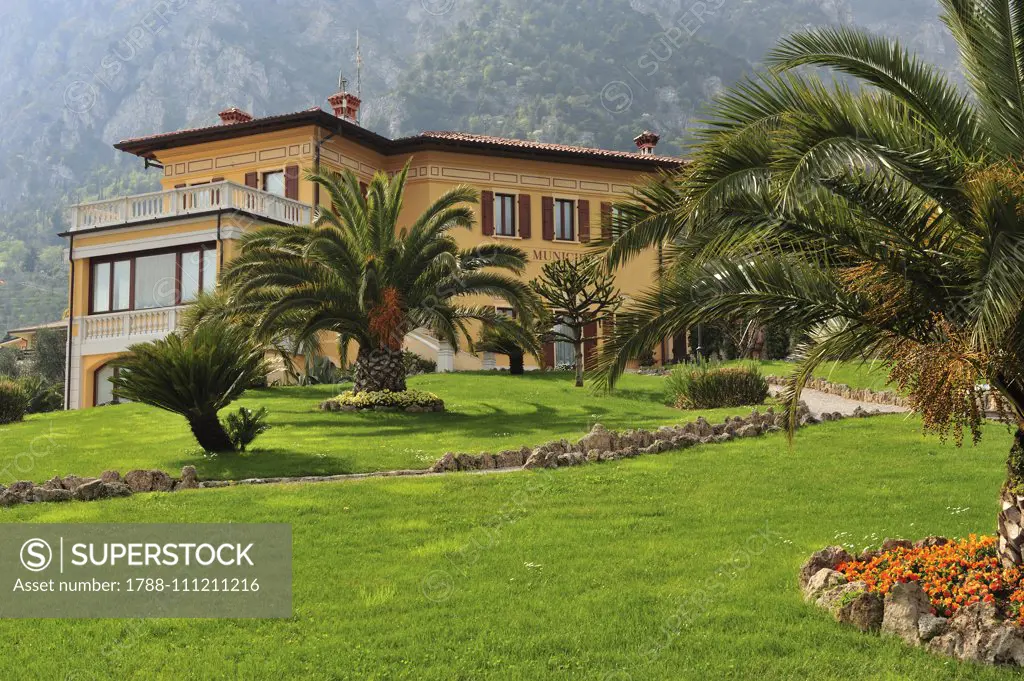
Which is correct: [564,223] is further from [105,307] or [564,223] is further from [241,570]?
[241,570]

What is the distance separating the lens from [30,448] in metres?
16.6

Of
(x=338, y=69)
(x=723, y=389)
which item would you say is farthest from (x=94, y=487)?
(x=338, y=69)

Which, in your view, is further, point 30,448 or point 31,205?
point 31,205

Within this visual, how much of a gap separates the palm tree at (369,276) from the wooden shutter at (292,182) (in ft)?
36.1

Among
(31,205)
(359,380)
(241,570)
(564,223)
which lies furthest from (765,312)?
(31,205)

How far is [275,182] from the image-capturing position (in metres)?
35.8

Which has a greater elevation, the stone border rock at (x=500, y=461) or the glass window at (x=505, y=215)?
the glass window at (x=505, y=215)

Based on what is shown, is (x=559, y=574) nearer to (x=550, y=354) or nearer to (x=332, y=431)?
(x=332, y=431)

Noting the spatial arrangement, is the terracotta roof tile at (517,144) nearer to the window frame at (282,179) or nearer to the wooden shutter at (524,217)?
the wooden shutter at (524,217)

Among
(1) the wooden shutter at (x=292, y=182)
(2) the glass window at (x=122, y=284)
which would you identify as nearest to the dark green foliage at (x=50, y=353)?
(2) the glass window at (x=122, y=284)

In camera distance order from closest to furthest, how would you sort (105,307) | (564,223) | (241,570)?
(241,570)
(105,307)
(564,223)

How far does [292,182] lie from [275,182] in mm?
1267

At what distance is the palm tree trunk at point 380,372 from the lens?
22719mm

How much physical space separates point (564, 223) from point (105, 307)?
1746cm
